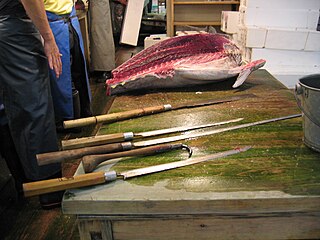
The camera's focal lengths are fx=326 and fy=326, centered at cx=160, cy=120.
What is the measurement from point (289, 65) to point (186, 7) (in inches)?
106

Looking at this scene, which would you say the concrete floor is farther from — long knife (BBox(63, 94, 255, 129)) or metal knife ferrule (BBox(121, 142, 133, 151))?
metal knife ferrule (BBox(121, 142, 133, 151))

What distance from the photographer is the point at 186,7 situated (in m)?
4.66

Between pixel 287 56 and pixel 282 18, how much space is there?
28 centimetres

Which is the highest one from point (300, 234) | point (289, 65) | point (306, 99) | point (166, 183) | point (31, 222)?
point (306, 99)

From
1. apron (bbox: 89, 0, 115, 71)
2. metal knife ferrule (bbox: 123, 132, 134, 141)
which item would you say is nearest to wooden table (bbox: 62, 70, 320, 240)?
metal knife ferrule (bbox: 123, 132, 134, 141)

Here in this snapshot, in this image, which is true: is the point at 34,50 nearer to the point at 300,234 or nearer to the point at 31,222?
the point at 31,222

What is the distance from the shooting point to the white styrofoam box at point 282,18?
90.2 inches

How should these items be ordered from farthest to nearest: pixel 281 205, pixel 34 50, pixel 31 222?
pixel 31 222
pixel 34 50
pixel 281 205

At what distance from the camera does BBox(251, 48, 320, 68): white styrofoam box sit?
228cm

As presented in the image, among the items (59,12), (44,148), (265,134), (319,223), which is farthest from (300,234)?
(59,12)

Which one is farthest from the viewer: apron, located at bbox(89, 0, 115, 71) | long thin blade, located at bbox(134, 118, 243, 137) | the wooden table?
apron, located at bbox(89, 0, 115, 71)

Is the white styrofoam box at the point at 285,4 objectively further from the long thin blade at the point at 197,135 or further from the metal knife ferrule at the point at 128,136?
the metal knife ferrule at the point at 128,136

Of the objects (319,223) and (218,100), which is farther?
(218,100)

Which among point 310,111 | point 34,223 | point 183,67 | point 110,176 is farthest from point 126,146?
point 34,223
